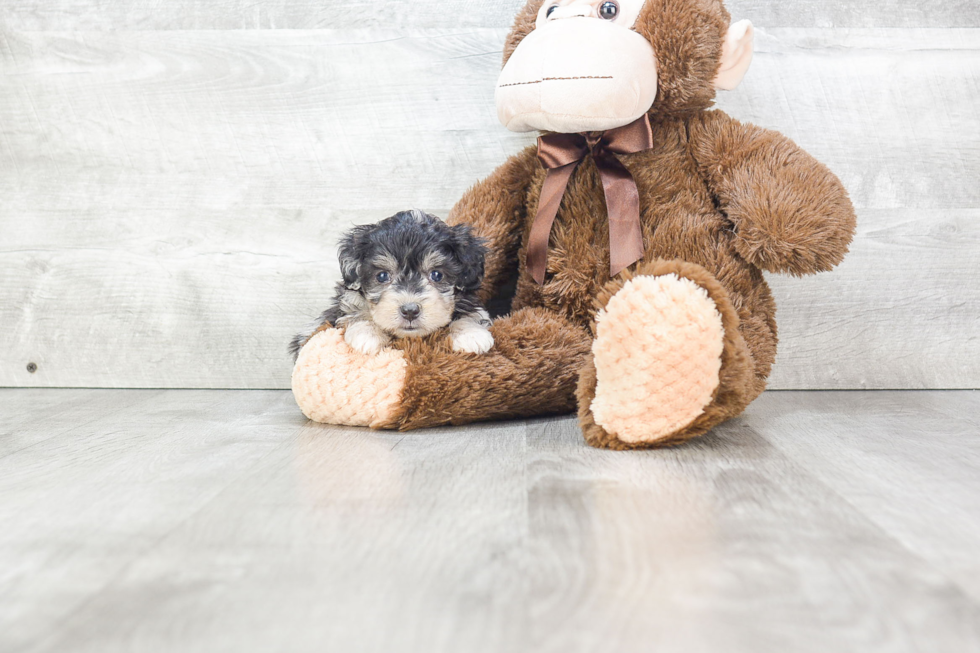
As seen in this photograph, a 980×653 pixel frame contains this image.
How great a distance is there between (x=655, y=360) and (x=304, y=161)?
3.95 ft

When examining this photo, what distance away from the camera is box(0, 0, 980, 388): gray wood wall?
1.94m

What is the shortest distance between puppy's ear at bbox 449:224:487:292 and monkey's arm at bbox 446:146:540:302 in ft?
0.66

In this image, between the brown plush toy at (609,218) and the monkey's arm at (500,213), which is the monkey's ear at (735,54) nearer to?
the brown plush toy at (609,218)

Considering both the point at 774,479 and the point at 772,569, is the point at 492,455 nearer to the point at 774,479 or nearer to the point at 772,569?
the point at 774,479

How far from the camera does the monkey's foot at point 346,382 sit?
150 cm

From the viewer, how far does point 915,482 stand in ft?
3.72

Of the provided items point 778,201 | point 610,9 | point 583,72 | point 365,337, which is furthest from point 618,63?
point 365,337

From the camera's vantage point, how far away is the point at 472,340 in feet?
5.02

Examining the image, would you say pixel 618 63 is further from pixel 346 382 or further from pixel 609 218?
pixel 346 382

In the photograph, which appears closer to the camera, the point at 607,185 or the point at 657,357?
the point at 657,357

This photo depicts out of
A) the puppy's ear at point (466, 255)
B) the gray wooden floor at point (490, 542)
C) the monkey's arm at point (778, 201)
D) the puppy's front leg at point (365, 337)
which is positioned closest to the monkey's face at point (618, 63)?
the monkey's arm at point (778, 201)

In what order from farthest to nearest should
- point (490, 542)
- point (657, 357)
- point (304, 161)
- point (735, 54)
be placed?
point (304, 161)
point (735, 54)
point (657, 357)
point (490, 542)

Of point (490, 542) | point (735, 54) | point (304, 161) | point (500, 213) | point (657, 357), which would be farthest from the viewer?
point (304, 161)

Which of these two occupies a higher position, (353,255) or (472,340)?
(353,255)
